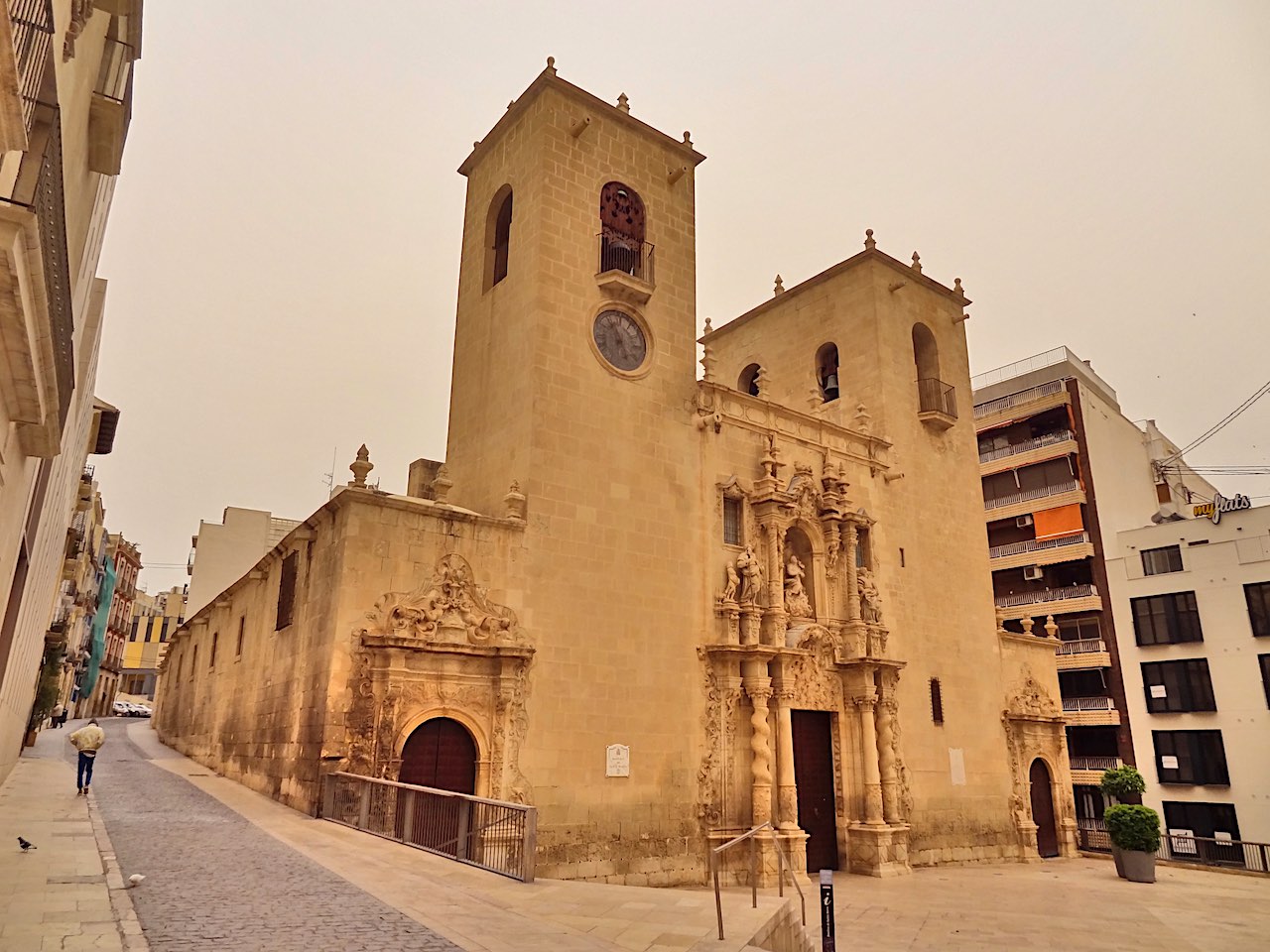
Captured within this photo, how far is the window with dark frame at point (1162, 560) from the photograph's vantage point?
3269 centimetres

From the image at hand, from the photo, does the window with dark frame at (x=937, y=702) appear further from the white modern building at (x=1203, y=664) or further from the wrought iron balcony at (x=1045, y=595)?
the wrought iron balcony at (x=1045, y=595)

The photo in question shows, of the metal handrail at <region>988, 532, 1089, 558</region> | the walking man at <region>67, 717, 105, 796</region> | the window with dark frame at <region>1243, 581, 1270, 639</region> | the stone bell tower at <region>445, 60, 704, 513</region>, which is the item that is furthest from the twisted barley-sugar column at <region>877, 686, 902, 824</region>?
the window with dark frame at <region>1243, 581, 1270, 639</region>

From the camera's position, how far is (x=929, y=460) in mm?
24609

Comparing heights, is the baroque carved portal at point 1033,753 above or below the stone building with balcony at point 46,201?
below

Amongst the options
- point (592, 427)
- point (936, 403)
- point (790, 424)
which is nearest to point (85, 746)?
point (592, 427)

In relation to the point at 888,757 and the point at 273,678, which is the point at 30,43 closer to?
the point at 273,678

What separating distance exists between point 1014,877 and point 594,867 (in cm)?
1000

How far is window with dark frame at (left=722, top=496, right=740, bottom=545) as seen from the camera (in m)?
19.3

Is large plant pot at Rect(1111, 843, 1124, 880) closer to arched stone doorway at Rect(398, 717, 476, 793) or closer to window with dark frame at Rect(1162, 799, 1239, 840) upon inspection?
window with dark frame at Rect(1162, 799, 1239, 840)

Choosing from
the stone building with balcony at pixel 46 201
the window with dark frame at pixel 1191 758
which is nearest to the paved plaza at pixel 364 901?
the stone building with balcony at pixel 46 201

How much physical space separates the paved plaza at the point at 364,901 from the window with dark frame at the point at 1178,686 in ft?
49.5

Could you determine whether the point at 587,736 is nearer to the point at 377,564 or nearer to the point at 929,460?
the point at 377,564

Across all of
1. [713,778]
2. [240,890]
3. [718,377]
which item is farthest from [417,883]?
[718,377]

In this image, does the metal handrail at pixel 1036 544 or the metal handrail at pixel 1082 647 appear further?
the metal handrail at pixel 1036 544
